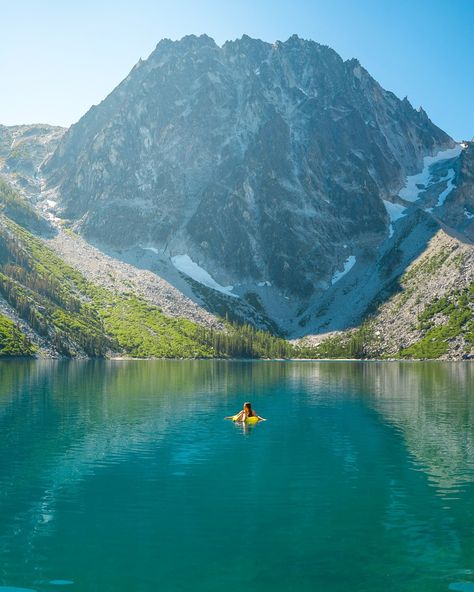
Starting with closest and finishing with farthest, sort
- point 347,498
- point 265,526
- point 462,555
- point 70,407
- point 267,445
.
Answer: point 462,555, point 265,526, point 347,498, point 267,445, point 70,407

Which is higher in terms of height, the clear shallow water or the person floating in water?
the person floating in water

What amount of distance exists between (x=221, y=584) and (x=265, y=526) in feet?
24.5

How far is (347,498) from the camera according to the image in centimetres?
3506

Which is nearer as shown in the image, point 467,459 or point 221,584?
point 221,584

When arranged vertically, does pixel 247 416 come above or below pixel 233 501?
above

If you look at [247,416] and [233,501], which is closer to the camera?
[233,501]

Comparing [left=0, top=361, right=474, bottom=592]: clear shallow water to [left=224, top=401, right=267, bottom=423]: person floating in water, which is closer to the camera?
[left=0, top=361, right=474, bottom=592]: clear shallow water

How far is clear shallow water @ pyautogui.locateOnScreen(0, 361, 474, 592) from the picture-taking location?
2355 cm

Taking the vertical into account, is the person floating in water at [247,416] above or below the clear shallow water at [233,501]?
above

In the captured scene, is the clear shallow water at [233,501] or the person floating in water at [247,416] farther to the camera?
the person floating in water at [247,416]

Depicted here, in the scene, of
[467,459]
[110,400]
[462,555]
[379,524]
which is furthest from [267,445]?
[110,400]

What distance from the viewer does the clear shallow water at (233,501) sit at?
23.5 meters

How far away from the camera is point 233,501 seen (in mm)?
34219

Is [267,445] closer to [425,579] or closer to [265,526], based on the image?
[265,526]
